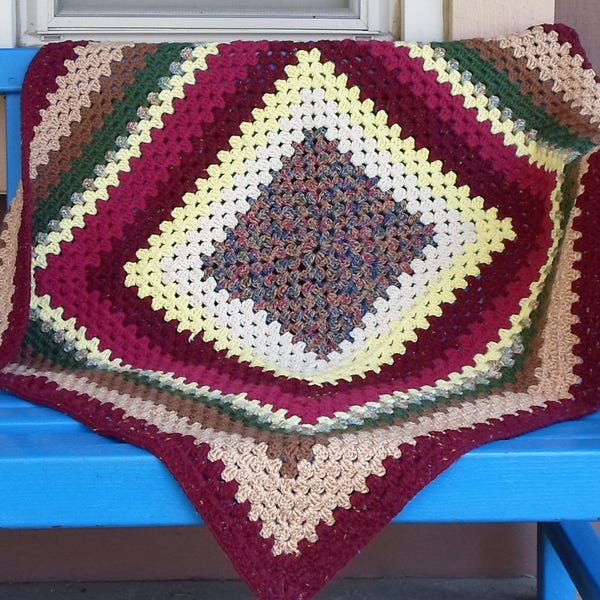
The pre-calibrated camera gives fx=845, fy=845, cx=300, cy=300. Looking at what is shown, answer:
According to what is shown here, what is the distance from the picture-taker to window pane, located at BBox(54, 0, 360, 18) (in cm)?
123

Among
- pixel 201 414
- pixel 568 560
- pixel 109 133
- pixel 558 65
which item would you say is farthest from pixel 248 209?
pixel 568 560

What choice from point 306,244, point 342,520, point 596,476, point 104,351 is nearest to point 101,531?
point 104,351

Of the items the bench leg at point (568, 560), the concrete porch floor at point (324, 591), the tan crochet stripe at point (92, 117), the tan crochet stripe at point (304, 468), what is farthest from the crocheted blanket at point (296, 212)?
the concrete porch floor at point (324, 591)

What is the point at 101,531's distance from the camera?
1332 millimetres

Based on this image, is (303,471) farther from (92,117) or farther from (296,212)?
(92,117)

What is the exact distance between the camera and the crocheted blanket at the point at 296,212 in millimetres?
979

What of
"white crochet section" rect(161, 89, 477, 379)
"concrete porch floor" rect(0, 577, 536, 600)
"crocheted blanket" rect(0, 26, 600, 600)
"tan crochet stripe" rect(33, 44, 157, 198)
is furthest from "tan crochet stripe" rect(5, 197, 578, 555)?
"concrete porch floor" rect(0, 577, 536, 600)

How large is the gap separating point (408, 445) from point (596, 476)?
16cm

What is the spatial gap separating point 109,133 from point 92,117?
29 mm

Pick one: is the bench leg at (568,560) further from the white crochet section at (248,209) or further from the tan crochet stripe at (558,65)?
the tan crochet stripe at (558,65)

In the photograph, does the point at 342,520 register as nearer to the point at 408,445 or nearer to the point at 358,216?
the point at 408,445

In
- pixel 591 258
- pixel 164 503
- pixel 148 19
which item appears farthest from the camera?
pixel 148 19

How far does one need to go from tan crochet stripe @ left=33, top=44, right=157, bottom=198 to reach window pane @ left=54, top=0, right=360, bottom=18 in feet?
0.65

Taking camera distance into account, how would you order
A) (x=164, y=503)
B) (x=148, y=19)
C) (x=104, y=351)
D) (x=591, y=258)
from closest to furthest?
(x=164, y=503) < (x=591, y=258) < (x=104, y=351) < (x=148, y=19)
